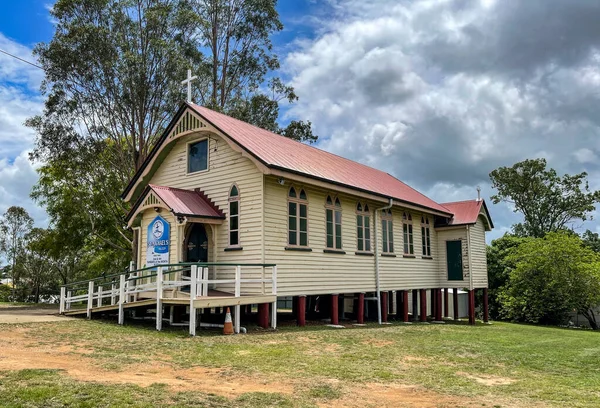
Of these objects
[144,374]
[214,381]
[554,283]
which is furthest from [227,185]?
[554,283]

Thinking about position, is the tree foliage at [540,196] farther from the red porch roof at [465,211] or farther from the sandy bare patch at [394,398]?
the sandy bare patch at [394,398]

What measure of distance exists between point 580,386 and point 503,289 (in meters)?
24.4

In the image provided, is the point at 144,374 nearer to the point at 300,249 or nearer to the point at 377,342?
the point at 377,342

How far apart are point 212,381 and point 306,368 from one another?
6.41 feet

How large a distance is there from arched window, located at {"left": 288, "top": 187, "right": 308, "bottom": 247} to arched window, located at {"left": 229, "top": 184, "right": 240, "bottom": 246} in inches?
62.5

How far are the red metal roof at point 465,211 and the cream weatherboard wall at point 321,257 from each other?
4.34 meters

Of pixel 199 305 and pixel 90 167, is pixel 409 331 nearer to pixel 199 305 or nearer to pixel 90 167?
pixel 199 305

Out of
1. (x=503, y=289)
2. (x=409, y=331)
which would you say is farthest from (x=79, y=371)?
(x=503, y=289)

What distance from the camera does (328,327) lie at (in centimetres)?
1627

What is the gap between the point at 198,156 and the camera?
17.3 metres

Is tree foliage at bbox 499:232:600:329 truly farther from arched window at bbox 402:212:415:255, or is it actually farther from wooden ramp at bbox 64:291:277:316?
wooden ramp at bbox 64:291:277:316

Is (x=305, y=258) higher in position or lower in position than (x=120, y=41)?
lower

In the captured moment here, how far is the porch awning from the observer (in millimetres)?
14922

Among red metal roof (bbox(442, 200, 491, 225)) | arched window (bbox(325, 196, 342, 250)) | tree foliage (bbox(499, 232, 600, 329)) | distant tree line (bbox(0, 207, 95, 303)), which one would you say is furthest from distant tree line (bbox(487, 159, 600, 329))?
distant tree line (bbox(0, 207, 95, 303))
